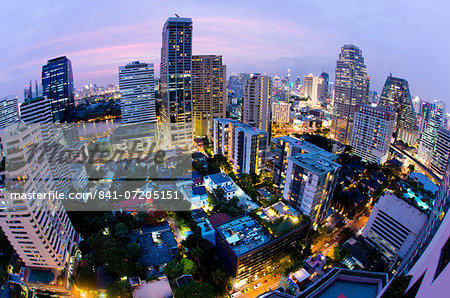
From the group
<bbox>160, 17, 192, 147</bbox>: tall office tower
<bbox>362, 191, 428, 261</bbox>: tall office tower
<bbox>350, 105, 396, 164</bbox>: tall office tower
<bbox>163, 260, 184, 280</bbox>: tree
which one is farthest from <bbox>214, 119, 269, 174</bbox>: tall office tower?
<bbox>350, 105, 396, 164</bbox>: tall office tower

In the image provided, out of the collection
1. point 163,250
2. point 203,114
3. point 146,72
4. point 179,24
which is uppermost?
point 179,24

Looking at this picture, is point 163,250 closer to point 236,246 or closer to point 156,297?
point 156,297

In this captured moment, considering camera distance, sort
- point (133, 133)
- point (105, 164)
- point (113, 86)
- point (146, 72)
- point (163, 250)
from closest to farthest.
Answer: point (163, 250)
point (105, 164)
point (133, 133)
point (146, 72)
point (113, 86)

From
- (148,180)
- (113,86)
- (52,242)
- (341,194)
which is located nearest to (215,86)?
(148,180)

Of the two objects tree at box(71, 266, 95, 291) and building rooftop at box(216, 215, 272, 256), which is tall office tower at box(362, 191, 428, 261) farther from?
tree at box(71, 266, 95, 291)

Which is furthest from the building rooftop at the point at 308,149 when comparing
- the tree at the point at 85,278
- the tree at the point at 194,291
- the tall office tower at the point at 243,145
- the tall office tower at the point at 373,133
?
the tree at the point at 85,278

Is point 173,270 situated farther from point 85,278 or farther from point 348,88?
point 348,88
